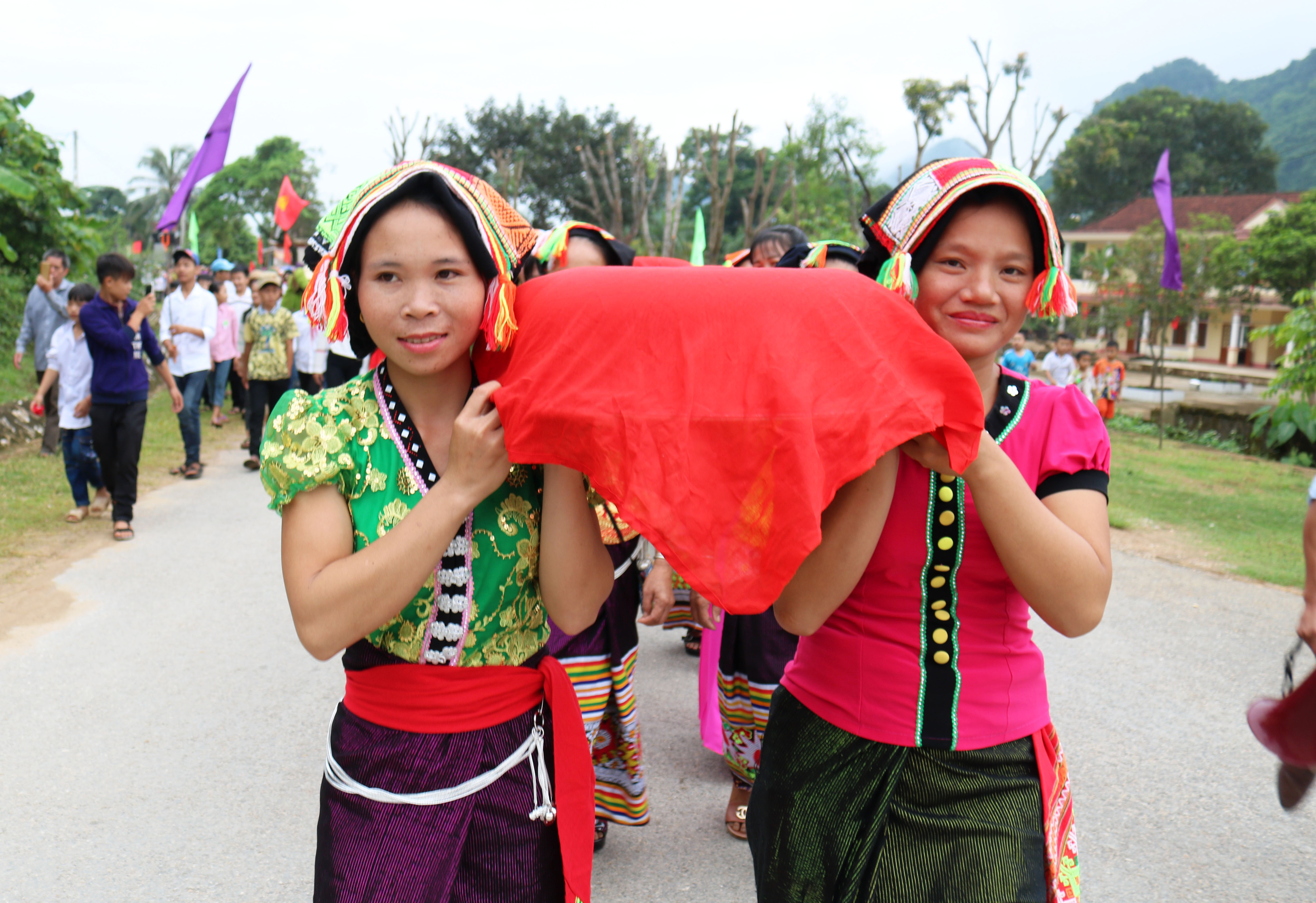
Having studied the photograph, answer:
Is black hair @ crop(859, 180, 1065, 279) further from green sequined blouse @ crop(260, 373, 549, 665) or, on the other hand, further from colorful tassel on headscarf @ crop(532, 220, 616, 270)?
colorful tassel on headscarf @ crop(532, 220, 616, 270)

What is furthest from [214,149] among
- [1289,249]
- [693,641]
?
[1289,249]

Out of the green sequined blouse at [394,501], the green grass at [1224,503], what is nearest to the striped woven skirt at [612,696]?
the green sequined blouse at [394,501]

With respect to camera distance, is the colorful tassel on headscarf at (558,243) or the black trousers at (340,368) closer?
the colorful tassel on headscarf at (558,243)

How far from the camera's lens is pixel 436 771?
1584 mm

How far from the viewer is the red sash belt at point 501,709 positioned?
1.59 metres

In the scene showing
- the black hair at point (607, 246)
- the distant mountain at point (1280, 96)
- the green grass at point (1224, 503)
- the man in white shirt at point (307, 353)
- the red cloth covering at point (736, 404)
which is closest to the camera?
the red cloth covering at point (736, 404)

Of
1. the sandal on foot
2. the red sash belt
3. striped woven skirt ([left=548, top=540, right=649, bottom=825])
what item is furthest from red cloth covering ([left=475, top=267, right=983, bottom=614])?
the sandal on foot

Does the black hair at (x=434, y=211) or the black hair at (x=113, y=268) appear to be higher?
the black hair at (x=434, y=211)

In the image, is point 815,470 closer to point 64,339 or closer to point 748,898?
point 748,898

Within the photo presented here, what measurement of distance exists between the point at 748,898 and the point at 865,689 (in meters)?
1.53

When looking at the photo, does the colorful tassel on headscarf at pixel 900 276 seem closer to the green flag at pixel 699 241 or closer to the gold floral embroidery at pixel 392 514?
the gold floral embroidery at pixel 392 514

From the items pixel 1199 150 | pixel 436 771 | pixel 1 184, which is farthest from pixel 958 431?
pixel 1199 150

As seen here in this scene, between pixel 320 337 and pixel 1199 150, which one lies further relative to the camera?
pixel 1199 150

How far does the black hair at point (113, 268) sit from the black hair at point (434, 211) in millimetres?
5553
